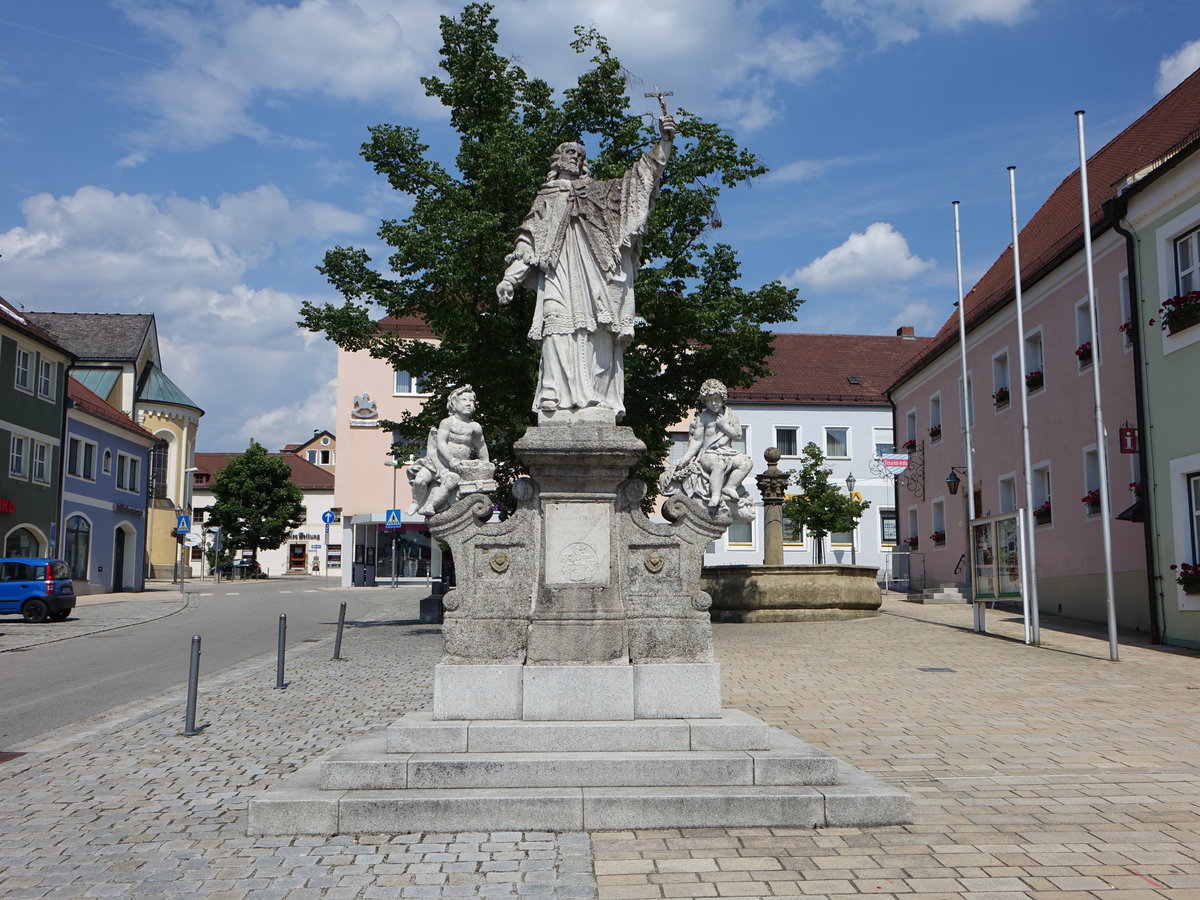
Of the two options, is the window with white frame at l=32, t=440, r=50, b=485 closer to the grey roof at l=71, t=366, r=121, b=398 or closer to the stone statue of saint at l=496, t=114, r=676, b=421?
the grey roof at l=71, t=366, r=121, b=398

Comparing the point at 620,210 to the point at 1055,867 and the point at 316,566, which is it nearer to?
the point at 1055,867

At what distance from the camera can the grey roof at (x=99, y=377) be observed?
5216 centimetres

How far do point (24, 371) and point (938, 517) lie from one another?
29.9 m

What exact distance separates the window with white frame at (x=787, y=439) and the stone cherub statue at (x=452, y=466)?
44376mm

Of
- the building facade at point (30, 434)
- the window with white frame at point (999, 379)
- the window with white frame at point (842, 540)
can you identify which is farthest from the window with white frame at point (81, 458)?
the window with white frame at point (999, 379)

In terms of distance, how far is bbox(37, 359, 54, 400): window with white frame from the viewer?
36500 mm

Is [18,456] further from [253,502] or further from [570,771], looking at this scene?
[570,771]

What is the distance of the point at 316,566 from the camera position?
82.6 m

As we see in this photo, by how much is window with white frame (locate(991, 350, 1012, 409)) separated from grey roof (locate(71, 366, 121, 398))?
4194 centimetres

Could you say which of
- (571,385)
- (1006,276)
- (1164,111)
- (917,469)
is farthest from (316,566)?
(571,385)

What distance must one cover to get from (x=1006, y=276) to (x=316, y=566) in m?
64.3

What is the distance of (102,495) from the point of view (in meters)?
42.7

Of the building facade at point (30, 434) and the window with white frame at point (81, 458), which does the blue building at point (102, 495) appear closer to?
the window with white frame at point (81, 458)

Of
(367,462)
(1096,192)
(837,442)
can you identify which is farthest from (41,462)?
(837,442)
